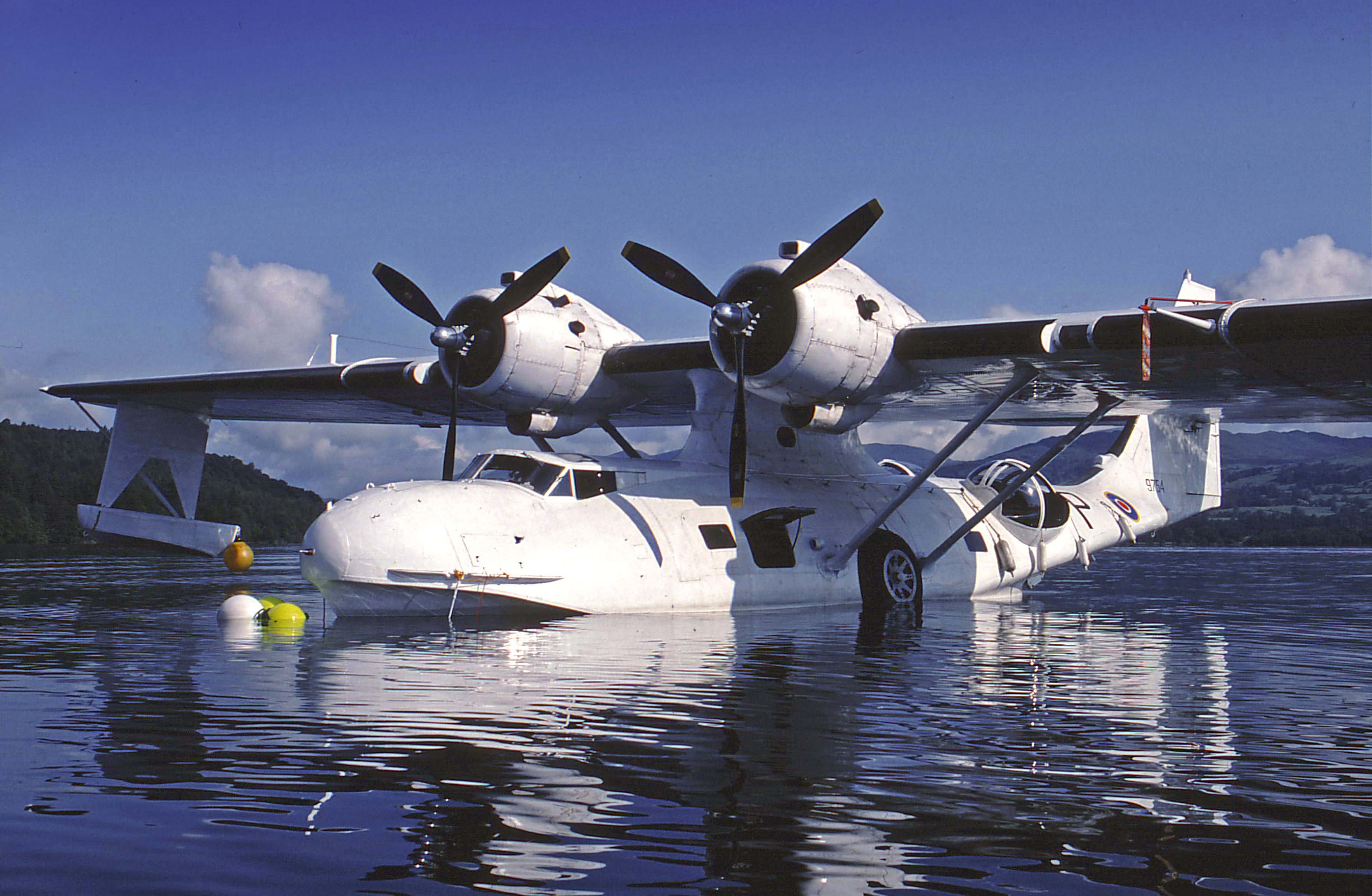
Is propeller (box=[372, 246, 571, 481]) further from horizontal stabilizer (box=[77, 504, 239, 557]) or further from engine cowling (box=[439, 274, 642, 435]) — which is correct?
horizontal stabilizer (box=[77, 504, 239, 557])

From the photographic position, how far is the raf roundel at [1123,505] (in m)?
22.4

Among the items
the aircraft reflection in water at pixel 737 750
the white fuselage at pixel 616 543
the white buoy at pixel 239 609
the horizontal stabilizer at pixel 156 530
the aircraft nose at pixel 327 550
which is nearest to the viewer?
the aircraft reflection in water at pixel 737 750

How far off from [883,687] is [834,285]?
25.0 ft

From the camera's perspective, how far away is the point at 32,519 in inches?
2689

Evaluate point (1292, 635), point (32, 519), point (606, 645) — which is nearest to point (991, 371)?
point (1292, 635)

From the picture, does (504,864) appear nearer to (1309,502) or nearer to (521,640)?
(521,640)

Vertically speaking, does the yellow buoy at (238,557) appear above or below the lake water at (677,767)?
above

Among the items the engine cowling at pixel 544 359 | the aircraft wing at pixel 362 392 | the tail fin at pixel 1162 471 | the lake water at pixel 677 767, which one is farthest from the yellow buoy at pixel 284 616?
the tail fin at pixel 1162 471

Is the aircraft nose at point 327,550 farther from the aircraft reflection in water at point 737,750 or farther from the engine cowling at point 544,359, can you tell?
the engine cowling at point 544,359

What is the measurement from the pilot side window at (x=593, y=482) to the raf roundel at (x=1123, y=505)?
11393 millimetres

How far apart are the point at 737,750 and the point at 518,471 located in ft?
32.7

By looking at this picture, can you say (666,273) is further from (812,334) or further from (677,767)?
(677,767)

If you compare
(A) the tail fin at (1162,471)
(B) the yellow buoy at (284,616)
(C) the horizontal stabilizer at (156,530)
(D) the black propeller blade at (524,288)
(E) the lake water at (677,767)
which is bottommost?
(E) the lake water at (677,767)

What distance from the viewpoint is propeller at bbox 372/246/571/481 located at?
16.9 metres
